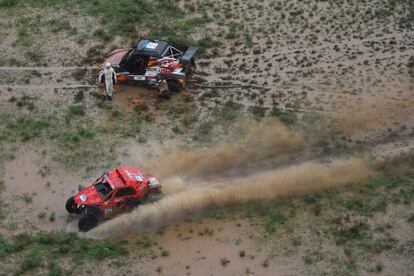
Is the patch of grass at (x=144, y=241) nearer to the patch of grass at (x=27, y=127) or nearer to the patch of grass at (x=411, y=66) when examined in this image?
the patch of grass at (x=27, y=127)

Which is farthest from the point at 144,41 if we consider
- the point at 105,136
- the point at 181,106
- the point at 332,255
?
the point at 332,255

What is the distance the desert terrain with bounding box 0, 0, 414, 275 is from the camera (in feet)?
71.4

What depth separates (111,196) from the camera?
73.7 feet

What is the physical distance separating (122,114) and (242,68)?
6328 mm

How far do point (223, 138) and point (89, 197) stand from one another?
6576mm

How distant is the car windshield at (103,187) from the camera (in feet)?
73.9

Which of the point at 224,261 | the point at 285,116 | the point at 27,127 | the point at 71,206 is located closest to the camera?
the point at 224,261

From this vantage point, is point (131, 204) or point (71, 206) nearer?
point (71, 206)

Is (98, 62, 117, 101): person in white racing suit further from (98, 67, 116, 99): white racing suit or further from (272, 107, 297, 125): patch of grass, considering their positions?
(272, 107, 297, 125): patch of grass

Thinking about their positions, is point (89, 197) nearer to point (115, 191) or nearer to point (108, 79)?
point (115, 191)

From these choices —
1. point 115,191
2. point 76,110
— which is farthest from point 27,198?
point 76,110

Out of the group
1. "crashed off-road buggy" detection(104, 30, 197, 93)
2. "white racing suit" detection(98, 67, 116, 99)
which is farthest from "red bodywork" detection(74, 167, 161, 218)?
"crashed off-road buggy" detection(104, 30, 197, 93)

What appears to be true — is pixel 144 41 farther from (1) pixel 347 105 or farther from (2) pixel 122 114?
(1) pixel 347 105

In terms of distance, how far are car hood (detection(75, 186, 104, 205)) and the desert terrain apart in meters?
0.88
